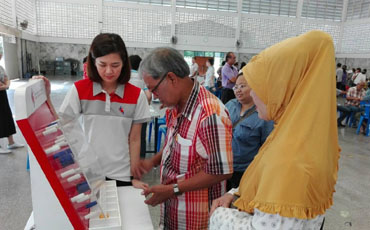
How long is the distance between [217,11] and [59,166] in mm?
16628

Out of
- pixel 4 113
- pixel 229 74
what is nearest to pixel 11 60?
pixel 4 113

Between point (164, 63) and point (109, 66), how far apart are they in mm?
406

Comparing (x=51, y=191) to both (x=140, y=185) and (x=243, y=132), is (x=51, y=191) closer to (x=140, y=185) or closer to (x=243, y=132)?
(x=140, y=185)

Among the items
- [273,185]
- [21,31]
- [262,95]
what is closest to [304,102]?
[262,95]

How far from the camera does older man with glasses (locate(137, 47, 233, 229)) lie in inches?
42.8

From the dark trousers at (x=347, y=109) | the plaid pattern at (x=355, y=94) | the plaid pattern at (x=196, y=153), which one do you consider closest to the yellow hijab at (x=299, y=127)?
the plaid pattern at (x=196, y=153)

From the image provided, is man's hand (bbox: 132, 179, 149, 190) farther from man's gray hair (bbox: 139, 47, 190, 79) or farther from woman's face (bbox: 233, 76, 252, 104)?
woman's face (bbox: 233, 76, 252, 104)

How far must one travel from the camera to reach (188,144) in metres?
1.14

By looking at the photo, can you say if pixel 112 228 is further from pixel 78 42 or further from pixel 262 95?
pixel 78 42

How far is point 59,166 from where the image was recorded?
0.78 m

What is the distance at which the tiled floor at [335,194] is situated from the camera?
2557mm

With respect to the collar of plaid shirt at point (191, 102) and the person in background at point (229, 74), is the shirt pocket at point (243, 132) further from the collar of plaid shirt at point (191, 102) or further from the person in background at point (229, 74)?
the person in background at point (229, 74)

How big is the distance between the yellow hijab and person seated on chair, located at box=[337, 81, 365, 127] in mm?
7197

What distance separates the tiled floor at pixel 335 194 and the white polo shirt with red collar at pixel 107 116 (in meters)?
1.31
